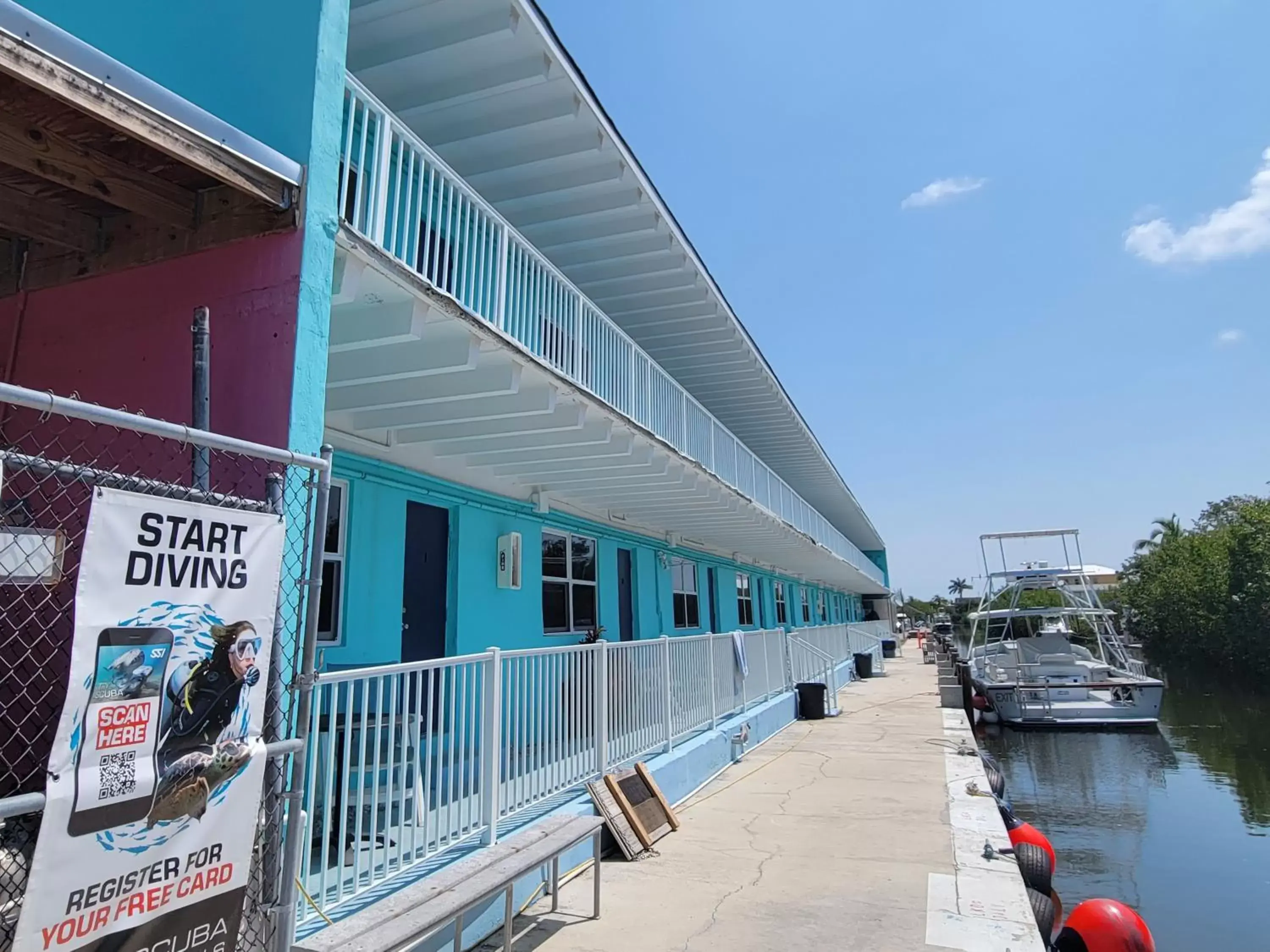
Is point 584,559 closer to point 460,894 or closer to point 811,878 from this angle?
point 811,878

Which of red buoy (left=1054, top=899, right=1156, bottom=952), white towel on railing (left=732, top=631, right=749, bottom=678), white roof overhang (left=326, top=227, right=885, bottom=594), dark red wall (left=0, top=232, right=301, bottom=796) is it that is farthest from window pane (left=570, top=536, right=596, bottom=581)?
dark red wall (left=0, top=232, right=301, bottom=796)

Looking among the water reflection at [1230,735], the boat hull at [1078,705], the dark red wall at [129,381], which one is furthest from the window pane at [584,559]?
the boat hull at [1078,705]

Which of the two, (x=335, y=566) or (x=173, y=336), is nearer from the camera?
(x=173, y=336)

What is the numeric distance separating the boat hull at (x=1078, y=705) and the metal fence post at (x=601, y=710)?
16.6 meters

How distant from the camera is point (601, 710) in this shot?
665cm

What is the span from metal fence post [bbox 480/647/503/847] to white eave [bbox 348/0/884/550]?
4966mm

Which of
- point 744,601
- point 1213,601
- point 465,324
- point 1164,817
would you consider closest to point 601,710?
point 465,324

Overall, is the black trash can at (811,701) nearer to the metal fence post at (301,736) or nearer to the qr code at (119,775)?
the metal fence post at (301,736)

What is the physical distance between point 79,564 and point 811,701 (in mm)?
14016

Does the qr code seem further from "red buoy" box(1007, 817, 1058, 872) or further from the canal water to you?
the canal water

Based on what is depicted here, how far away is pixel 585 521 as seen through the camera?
11016 mm

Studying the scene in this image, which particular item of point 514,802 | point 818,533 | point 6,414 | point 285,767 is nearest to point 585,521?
point 514,802

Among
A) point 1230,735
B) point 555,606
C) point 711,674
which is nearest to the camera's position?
point 711,674

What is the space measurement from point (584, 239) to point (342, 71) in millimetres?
5349
